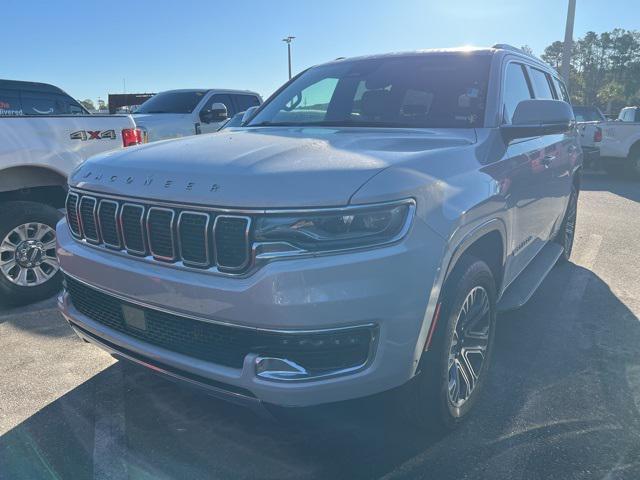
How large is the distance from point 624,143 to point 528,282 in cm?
1128

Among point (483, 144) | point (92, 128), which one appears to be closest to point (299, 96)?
point (483, 144)

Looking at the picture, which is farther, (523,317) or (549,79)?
(549,79)

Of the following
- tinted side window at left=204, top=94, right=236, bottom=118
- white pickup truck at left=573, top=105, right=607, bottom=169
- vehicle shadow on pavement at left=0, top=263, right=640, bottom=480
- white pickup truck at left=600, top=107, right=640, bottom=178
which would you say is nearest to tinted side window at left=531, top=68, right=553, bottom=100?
vehicle shadow on pavement at left=0, top=263, right=640, bottom=480

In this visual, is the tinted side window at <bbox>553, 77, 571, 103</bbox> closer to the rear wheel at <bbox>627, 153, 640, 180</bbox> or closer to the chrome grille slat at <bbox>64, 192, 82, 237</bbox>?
the chrome grille slat at <bbox>64, 192, 82, 237</bbox>

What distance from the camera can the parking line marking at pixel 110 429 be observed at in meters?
2.57

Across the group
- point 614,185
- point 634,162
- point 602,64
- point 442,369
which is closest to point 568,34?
point 634,162

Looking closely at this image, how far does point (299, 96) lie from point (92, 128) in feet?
7.09

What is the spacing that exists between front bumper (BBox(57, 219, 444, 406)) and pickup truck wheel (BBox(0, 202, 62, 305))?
2.85 meters

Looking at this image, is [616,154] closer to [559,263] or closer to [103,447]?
[559,263]

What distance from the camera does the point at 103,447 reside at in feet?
8.96

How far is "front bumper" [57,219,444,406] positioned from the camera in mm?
2078

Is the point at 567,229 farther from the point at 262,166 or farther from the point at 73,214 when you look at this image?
the point at 73,214

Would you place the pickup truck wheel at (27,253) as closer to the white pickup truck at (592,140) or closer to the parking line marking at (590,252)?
the parking line marking at (590,252)

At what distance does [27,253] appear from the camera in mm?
4715
